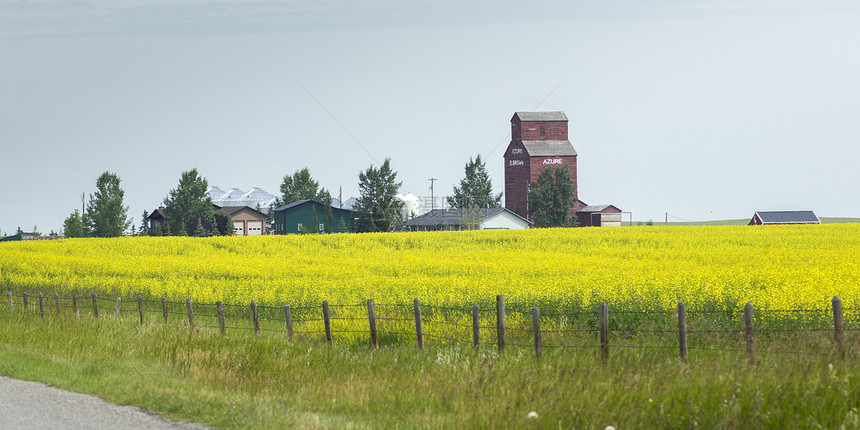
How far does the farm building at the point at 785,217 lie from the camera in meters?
112

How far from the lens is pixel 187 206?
363 ft

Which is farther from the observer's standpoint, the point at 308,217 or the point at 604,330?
the point at 308,217

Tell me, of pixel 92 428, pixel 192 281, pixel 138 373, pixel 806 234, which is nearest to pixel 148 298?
pixel 192 281

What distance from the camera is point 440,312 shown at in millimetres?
19000

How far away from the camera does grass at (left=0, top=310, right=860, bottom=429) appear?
8.72m

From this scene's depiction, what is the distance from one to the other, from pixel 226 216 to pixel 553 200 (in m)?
48.2

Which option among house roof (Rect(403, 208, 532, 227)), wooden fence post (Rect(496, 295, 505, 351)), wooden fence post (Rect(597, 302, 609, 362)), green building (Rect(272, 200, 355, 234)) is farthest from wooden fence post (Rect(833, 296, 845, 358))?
green building (Rect(272, 200, 355, 234))

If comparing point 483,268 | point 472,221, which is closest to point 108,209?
point 472,221

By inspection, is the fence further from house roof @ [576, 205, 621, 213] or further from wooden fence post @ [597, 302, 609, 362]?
house roof @ [576, 205, 621, 213]

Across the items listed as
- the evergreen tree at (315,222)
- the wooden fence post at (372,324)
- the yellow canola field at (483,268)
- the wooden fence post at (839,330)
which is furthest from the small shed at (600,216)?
the wooden fence post at (839,330)

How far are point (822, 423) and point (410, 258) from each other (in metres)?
27.2

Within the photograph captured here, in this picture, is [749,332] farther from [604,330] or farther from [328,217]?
[328,217]

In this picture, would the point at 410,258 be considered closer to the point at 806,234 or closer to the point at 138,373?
the point at 138,373

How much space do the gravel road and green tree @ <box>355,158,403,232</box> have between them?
94.7 meters
